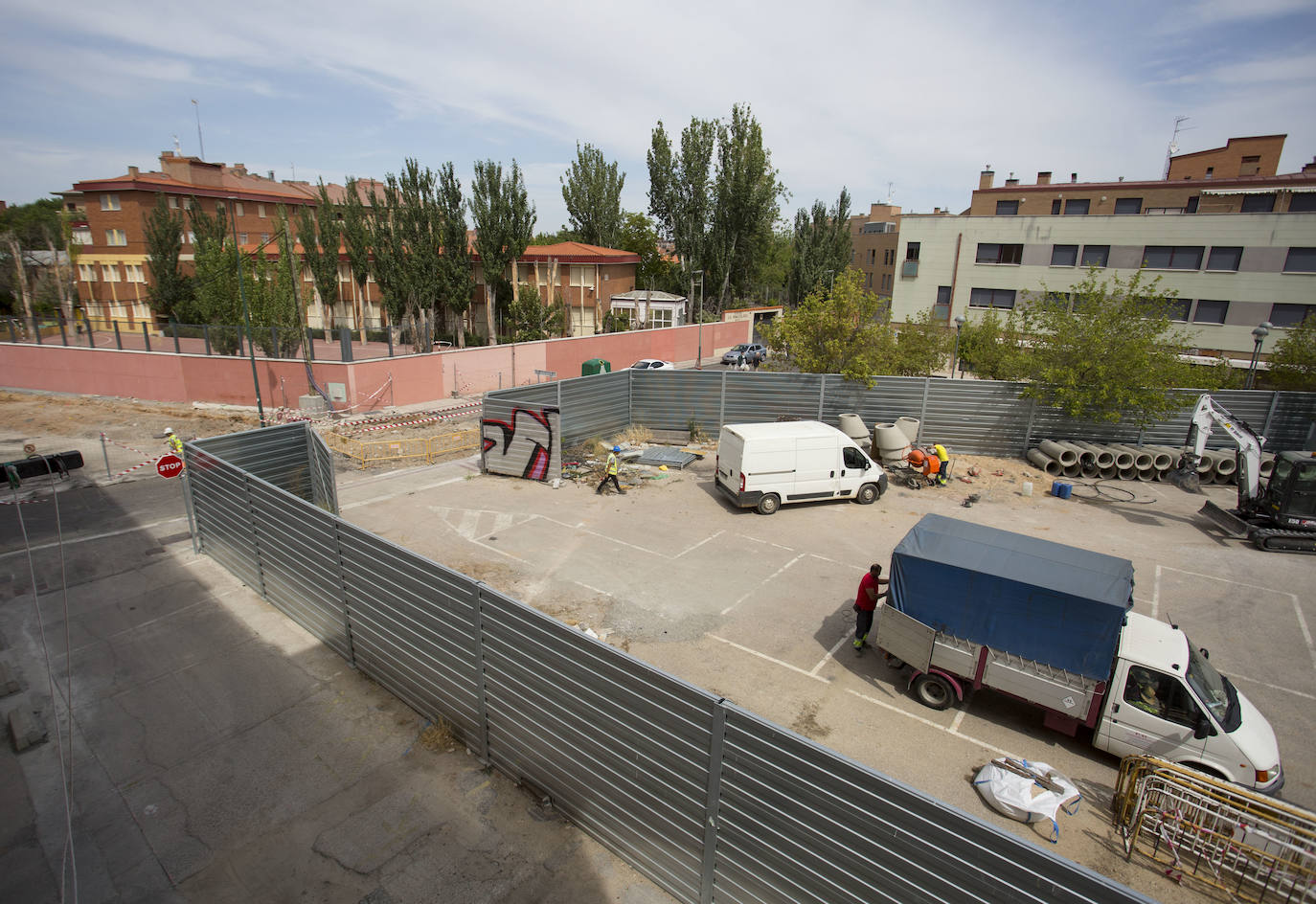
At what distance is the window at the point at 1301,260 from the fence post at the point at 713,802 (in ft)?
156

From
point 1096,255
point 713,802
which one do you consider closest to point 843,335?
point 713,802

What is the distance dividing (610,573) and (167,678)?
6.99 meters

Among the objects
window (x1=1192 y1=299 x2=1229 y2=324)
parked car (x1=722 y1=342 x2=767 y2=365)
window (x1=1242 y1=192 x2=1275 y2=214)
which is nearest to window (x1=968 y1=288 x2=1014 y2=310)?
window (x1=1192 y1=299 x2=1229 y2=324)

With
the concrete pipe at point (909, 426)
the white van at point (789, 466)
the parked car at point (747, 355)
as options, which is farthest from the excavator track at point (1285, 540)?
the parked car at point (747, 355)

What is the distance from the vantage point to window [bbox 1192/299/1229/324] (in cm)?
3712

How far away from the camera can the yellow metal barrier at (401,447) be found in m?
19.4

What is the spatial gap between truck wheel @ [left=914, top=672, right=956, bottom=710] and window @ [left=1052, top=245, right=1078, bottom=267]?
4160cm

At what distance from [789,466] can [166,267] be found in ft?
155

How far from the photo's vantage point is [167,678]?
8094mm

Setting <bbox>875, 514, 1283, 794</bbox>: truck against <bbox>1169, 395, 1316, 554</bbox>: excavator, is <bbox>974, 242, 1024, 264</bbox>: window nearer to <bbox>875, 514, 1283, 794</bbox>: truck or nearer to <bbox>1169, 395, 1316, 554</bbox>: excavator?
<bbox>1169, 395, 1316, 554</bbox>: excavator

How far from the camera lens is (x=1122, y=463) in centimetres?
1967

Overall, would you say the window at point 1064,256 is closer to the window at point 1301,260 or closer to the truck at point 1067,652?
the window at point 1301,260

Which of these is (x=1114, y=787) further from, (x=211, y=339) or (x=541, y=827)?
(x=211, y=339)

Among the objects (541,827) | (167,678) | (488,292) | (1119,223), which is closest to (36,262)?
(488,292)
